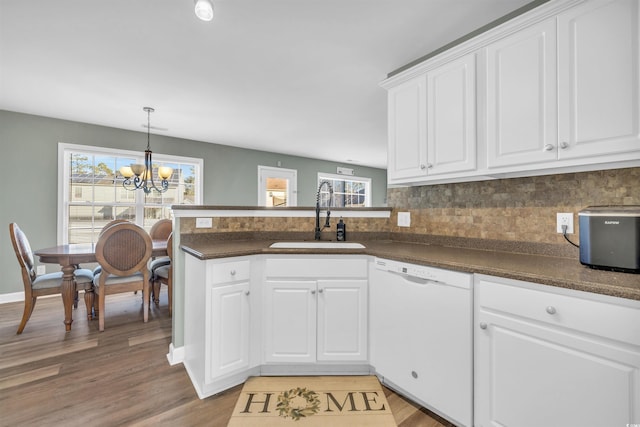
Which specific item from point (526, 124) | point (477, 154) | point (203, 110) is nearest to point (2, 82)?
point (203, 110)

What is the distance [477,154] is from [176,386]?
239 centimetres

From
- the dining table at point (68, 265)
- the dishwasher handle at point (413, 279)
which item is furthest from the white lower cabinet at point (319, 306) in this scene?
the dining table at point (68, 265)

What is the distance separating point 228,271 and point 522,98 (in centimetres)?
192

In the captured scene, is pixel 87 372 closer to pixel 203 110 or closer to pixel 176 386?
pixel 176 386

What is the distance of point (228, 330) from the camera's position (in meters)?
1.79

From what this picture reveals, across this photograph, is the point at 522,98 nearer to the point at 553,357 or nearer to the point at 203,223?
the point at 553,357

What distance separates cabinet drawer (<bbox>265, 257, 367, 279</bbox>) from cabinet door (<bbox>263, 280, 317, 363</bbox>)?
0.20 feet

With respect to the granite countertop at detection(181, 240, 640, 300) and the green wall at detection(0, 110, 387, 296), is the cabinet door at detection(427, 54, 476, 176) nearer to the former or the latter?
the granite countertop at detection(181, 240, 640, 300)

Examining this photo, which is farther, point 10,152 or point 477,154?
point 10,152

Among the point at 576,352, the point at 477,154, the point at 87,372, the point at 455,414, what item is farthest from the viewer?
the point at 87,372

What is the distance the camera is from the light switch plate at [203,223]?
7.35 feet

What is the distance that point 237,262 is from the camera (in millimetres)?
1817

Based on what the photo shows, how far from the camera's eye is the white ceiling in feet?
6.01

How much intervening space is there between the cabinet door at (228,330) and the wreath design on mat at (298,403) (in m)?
0.33
